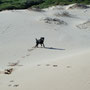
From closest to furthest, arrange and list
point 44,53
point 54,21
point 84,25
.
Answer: point 44,53, point 84,25, point 54,21

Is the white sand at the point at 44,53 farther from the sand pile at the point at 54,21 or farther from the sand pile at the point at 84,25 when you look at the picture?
the sand pile at the point at 84,25

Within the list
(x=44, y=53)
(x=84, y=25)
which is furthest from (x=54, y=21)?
(x=44, y=53)

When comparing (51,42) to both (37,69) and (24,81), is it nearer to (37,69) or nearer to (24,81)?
(37,69)

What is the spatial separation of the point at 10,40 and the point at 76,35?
6.66 meters

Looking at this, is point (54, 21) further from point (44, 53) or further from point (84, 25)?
point (44, 53)

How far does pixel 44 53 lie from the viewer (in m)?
17.9

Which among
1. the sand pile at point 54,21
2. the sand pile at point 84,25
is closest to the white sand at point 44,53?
the sand pile at point 54,21

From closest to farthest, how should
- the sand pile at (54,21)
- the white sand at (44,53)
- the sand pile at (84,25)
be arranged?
the white sand at (44,53) < the sand pile at (84,25) < the sand pile at (54,21)

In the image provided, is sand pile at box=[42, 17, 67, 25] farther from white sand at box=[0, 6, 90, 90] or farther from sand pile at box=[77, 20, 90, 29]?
sand pile at box=[77, 20, 90, 29]

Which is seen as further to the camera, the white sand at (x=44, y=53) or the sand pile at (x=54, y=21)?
the sand pile at (x=54, y=21)

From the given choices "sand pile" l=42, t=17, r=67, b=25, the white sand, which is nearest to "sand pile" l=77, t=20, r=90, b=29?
the white sand

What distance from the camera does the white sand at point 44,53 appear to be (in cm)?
945

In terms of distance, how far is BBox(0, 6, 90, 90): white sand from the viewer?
9445 mm

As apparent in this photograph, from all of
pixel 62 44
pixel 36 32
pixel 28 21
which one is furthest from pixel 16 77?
pixel 28 21
